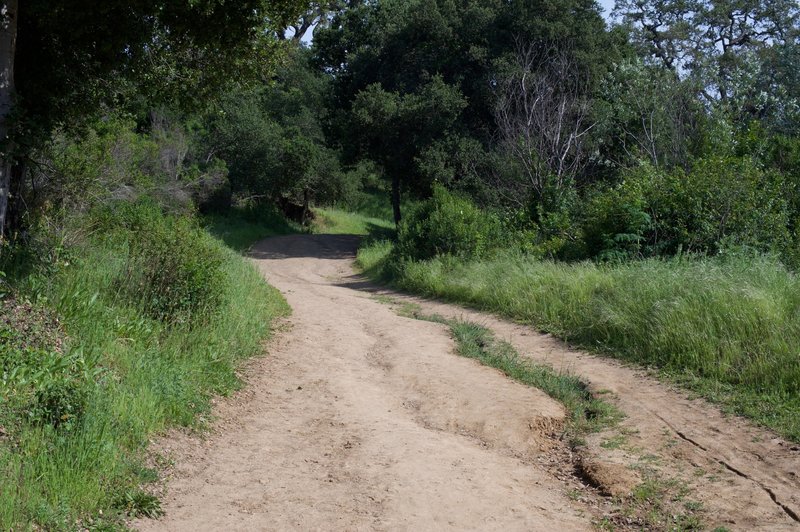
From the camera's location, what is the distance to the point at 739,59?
108 ft

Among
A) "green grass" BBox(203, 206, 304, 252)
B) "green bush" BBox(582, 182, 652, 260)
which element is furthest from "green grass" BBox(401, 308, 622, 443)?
"green grass" BBox(203, 206, 304, 252)

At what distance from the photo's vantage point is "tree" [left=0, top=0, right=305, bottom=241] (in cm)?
874

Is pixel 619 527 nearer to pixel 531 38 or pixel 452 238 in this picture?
pixel 452 238

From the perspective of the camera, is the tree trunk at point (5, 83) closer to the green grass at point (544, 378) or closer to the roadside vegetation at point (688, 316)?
the green grass at point (544, 378)

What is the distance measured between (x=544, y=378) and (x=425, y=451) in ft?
9.36

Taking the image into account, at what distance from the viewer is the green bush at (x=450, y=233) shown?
19094 mm

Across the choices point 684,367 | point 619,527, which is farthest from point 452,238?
point 619,527

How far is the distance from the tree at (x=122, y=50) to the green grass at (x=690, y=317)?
5767 mm

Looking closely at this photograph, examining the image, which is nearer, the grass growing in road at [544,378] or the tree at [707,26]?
the grass growing in road at [544,378]

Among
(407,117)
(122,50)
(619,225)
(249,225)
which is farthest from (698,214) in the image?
(249,225)

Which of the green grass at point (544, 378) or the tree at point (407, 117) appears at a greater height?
the tree at point (407, 117)

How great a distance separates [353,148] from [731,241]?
63.9 ft

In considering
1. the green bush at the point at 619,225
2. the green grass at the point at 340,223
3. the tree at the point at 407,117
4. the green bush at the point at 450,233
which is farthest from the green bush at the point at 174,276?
the green grass at the point at 340,223

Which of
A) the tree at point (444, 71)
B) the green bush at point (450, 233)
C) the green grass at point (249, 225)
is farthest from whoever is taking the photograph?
the green grass at point (249, 225)
